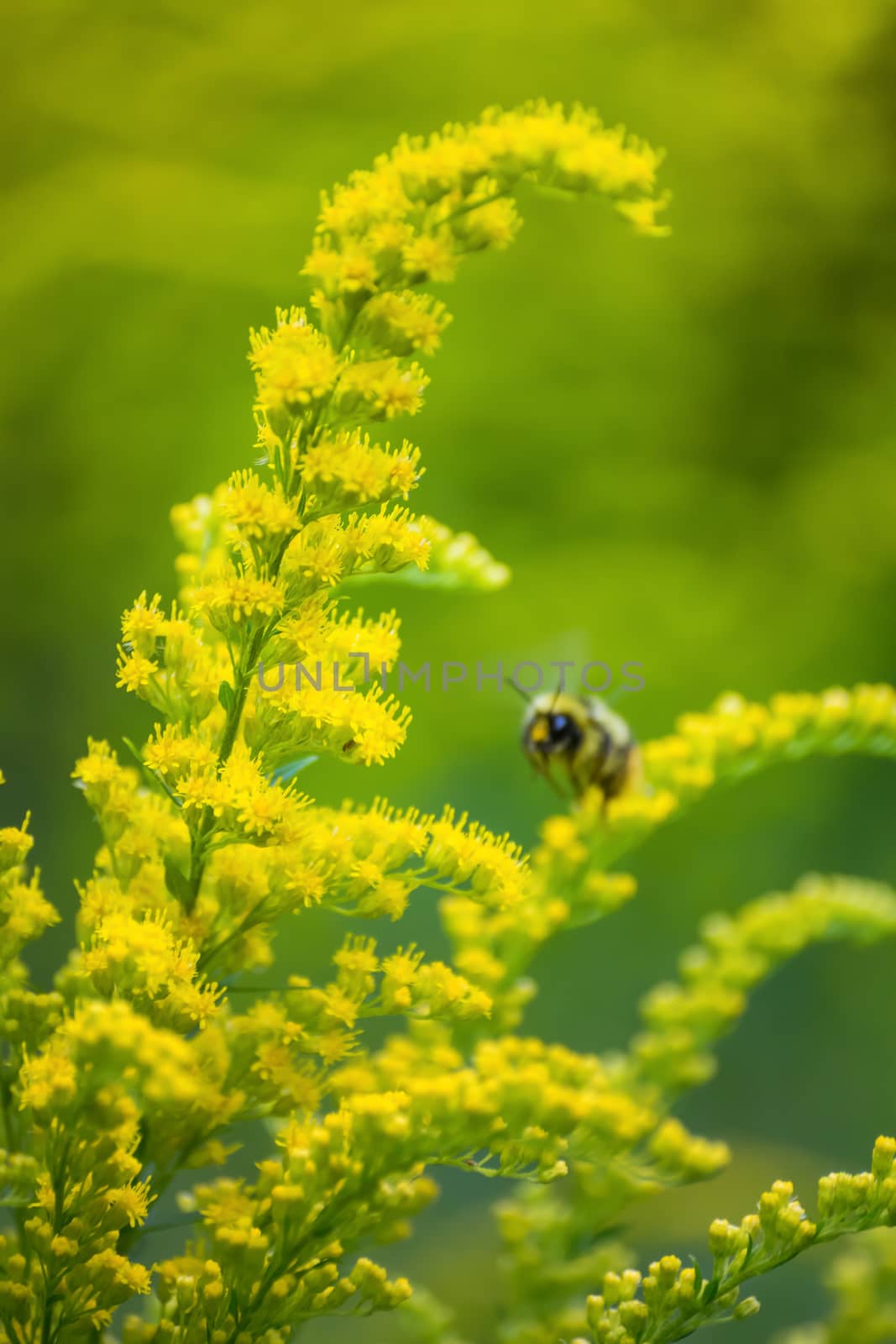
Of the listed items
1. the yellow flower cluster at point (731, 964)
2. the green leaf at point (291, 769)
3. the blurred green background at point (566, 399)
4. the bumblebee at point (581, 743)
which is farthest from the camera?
the blurred green background at point (566, 399)

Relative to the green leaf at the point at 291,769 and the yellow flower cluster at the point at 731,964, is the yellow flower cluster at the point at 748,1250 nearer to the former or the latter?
the yellow flower cluster at the point at 731,964

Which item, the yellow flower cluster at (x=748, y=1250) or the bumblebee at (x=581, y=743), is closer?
the yellow flower cluster at (x=748, y=1250)

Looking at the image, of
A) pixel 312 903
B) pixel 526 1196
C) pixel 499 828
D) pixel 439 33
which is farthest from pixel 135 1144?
pixel 439 33

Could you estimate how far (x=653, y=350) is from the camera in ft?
4.00

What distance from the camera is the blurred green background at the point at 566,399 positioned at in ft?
3.80

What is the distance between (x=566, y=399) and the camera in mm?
1211

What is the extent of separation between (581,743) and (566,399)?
54cm

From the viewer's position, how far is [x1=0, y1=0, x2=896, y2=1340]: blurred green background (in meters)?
1.16

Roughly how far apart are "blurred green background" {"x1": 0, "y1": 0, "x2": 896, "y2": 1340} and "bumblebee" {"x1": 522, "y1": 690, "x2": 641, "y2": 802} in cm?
35

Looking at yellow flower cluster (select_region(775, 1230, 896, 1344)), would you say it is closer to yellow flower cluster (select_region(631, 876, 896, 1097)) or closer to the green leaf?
yellow flower cluster (select_region(631, 876, 896, 1097))

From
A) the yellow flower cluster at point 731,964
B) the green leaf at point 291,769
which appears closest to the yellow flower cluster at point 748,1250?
the yellow flower cluster at point 731,964

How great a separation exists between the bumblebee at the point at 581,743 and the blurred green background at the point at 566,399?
0.35 m

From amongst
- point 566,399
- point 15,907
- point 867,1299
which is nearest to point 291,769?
point 15,907

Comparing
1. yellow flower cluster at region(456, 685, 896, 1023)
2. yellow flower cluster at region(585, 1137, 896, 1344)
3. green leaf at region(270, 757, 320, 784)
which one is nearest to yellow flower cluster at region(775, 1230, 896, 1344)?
yellow flower cluster at region(585, 1137, 896, 1344)
